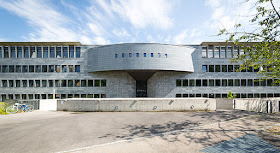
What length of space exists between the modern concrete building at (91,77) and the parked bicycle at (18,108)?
13526mm

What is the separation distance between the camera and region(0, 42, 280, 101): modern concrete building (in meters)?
28.8

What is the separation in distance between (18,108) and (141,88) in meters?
22.0

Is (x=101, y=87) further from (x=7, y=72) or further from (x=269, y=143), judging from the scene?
(x=269, y=143)

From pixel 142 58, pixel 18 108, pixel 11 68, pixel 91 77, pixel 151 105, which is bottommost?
pixel 18 108

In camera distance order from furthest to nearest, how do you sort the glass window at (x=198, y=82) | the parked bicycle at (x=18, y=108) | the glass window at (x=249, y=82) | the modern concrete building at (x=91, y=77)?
the glass window at (x=249, y=82)
the glass window at (x=198, y=82)
the modern concrete building at (x=91, y=77)
the parked bicycle at (x=18, y=108)

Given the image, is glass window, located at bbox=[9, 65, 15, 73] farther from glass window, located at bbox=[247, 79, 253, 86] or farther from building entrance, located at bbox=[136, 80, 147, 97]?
glass window, located at bbox=[247, 79, 253, 86]

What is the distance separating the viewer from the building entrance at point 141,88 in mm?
30098

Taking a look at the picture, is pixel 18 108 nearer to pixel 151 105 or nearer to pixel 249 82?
pixel 151 105

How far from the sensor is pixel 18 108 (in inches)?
561

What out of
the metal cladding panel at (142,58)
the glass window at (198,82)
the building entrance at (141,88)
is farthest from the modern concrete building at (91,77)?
the metal cladding panel at (142,58)

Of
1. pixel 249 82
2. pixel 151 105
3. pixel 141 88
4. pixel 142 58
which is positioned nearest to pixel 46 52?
pixel 142 58

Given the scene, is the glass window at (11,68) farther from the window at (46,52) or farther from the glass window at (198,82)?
the glass window at (198,82)

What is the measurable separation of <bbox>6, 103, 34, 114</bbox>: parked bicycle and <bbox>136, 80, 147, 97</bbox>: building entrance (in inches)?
788

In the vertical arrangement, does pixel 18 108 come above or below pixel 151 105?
below
